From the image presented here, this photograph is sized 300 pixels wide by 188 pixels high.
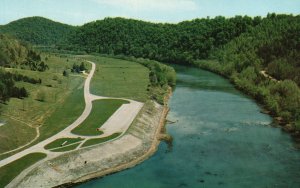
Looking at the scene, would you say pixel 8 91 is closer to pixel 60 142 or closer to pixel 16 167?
pixel 60 142

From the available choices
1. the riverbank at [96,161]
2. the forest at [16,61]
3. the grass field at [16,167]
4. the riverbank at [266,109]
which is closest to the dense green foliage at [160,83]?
the riverbank at [266,109]

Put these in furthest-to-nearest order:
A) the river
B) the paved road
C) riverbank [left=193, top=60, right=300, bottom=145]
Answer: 1. riverbank [left=193, top=60, right=300, bottom=145]
2. the paved road
3. the river

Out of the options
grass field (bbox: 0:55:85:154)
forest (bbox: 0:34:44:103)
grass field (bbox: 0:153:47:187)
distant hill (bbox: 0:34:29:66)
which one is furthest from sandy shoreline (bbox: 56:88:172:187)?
distant hill (bbox: 0:34:29:66)

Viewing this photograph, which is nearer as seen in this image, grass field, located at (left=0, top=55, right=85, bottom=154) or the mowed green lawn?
grass field, located at (left=0, top=55, right=85, bottom=154)

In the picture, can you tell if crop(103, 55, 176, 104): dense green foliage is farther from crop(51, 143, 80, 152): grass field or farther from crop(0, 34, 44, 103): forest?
crop(51, 143, 80, 152): grass field

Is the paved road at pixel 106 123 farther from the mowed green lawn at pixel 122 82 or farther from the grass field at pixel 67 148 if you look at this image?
the mowed green lawn at pixel 122 82
